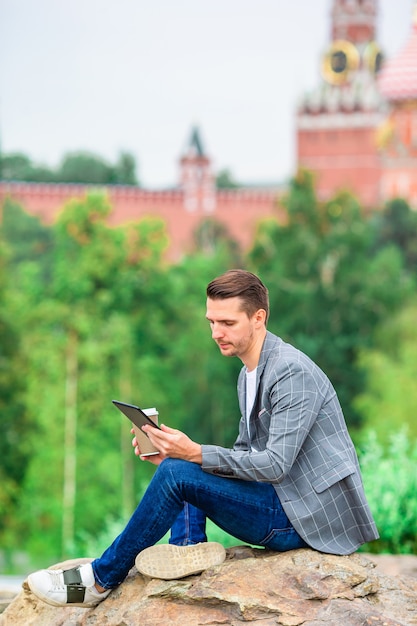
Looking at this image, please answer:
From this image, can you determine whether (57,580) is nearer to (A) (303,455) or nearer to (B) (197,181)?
(A) (303,455)

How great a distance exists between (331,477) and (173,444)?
1.57 ft

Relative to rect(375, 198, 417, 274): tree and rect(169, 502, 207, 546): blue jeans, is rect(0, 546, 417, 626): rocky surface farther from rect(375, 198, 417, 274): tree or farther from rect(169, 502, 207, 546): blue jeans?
rect(375, 198, 417, 274): tree

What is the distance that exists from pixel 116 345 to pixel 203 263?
3872 mm

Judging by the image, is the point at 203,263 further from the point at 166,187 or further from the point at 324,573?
the point at 324,573

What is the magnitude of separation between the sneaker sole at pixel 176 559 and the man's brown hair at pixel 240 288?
74 centimetres

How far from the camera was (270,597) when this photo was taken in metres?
3.07

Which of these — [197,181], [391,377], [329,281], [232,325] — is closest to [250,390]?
[232,325]

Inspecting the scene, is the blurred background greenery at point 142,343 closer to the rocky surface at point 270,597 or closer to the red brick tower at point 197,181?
the red brick tower at point 197,181

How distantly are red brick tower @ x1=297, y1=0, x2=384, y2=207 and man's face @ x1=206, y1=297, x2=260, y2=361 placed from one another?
24016 mm

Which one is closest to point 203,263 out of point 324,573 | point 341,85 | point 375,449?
point 341,85

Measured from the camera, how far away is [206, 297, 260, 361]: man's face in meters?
3.03

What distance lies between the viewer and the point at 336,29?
27469 mm

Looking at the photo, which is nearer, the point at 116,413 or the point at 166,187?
the point at 116,413

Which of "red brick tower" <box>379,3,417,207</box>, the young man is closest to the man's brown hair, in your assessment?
the young man
